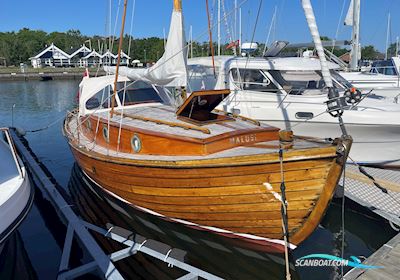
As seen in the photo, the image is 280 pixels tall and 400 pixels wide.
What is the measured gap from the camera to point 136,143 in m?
6.21

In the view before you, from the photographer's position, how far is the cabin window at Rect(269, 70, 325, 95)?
942cm

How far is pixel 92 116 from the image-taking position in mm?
7812

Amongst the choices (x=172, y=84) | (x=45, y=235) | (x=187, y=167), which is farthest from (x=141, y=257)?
(x=172, y=84)

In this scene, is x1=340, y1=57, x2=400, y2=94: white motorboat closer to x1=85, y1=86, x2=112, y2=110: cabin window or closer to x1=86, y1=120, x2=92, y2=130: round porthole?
x1=85, y1=86, x2=112, y2=110: cabin window

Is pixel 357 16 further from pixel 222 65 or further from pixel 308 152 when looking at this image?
pixel 308 152

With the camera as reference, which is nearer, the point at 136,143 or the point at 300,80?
the point at 136,143

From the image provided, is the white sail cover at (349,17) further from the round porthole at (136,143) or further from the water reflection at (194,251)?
the water reflection at (194,251)

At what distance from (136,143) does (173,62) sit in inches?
64.7

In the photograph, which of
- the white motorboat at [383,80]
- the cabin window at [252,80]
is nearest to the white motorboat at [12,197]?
the cabin window at [252,80]

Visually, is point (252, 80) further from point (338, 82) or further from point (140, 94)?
point (140, 94)

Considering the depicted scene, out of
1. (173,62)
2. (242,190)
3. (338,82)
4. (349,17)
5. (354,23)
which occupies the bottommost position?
(242,190)

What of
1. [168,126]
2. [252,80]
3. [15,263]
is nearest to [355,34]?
[252,80]

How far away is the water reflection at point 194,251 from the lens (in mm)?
5418

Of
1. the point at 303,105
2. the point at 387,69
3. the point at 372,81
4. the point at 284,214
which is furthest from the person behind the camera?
the point at 387,69
